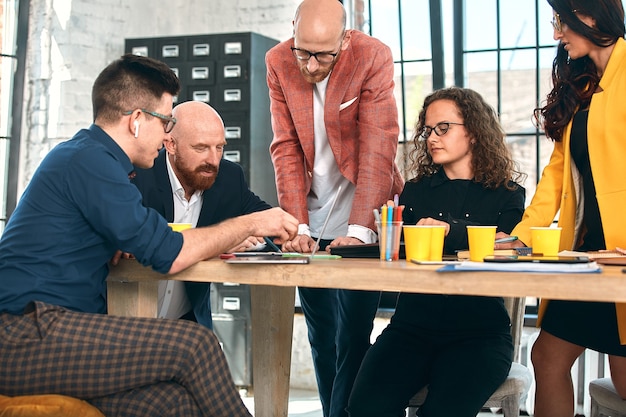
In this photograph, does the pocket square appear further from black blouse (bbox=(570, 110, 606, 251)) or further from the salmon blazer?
black blouse (bbox=(570, 110, 606, 251))

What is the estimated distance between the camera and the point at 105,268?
201 centimetres

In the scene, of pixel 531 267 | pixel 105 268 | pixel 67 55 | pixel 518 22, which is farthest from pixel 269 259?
pixel 67 55

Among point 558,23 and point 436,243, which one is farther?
point 558,23

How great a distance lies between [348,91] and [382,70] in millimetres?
145

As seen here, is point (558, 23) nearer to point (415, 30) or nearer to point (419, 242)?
point (419, 242)

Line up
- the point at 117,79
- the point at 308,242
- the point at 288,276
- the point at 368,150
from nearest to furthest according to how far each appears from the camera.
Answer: the point at 288,276, the point at 117,79, the point at 308,242, the point at 368,150

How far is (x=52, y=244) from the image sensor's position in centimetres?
186

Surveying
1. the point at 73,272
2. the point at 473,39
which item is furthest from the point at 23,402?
the point at 473,39

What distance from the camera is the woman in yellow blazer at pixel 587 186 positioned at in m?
2.04

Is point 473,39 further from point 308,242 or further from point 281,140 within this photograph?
point 308,242

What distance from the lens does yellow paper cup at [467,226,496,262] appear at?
1834 mm

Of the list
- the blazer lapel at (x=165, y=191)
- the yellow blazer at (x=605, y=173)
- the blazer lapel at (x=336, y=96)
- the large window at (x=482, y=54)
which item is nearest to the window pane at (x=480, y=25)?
the large window at (x=482, y=54)

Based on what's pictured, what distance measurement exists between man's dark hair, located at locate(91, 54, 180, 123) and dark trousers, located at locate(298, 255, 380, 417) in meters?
0.94

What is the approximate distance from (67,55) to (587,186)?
377 centimetres
